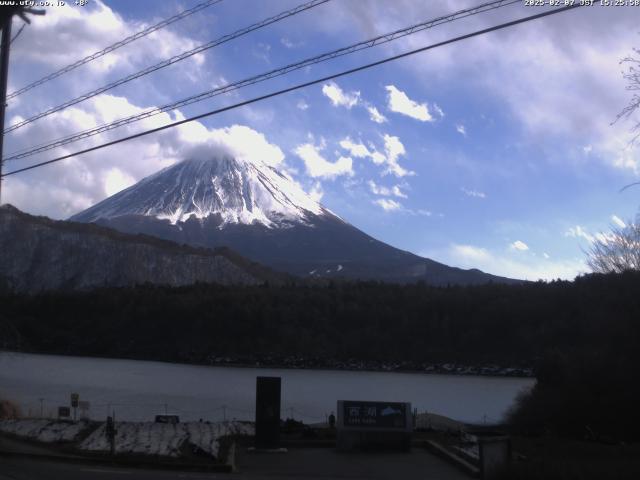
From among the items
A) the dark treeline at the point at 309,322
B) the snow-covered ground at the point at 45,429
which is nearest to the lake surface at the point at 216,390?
the dark treeline at the point at 309,322

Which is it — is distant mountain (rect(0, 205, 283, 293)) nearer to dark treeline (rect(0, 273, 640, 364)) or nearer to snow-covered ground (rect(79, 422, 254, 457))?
dark treeline (rect(0, 273, 640, 364))

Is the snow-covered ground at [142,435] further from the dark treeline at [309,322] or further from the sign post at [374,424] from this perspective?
the dark treeline at [309,322]

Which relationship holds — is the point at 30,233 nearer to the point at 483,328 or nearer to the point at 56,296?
the point at 56,296

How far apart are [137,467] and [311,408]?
35.2 meters

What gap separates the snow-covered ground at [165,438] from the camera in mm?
20484

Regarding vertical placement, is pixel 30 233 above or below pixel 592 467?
above

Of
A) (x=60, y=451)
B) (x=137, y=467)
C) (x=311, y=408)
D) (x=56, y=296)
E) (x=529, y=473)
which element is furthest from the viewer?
(x=56, y=296)

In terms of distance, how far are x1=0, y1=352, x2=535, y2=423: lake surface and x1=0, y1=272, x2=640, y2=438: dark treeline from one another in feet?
27.3

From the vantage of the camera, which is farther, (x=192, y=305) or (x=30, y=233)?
(x=30, y=233)

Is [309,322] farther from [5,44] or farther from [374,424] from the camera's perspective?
[5,44]

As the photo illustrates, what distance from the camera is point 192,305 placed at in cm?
11631

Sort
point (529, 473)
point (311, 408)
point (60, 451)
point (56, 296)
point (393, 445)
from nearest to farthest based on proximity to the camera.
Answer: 1. point (529, 473)
2. point (60, 451)
3. point (393, 445)
4. point (311, 408)
5. point (56, 296)

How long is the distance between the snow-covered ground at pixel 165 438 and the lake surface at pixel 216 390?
Answer: 49.3ft

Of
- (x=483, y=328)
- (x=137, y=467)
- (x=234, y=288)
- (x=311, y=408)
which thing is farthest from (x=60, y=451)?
(x=234, y=288)
